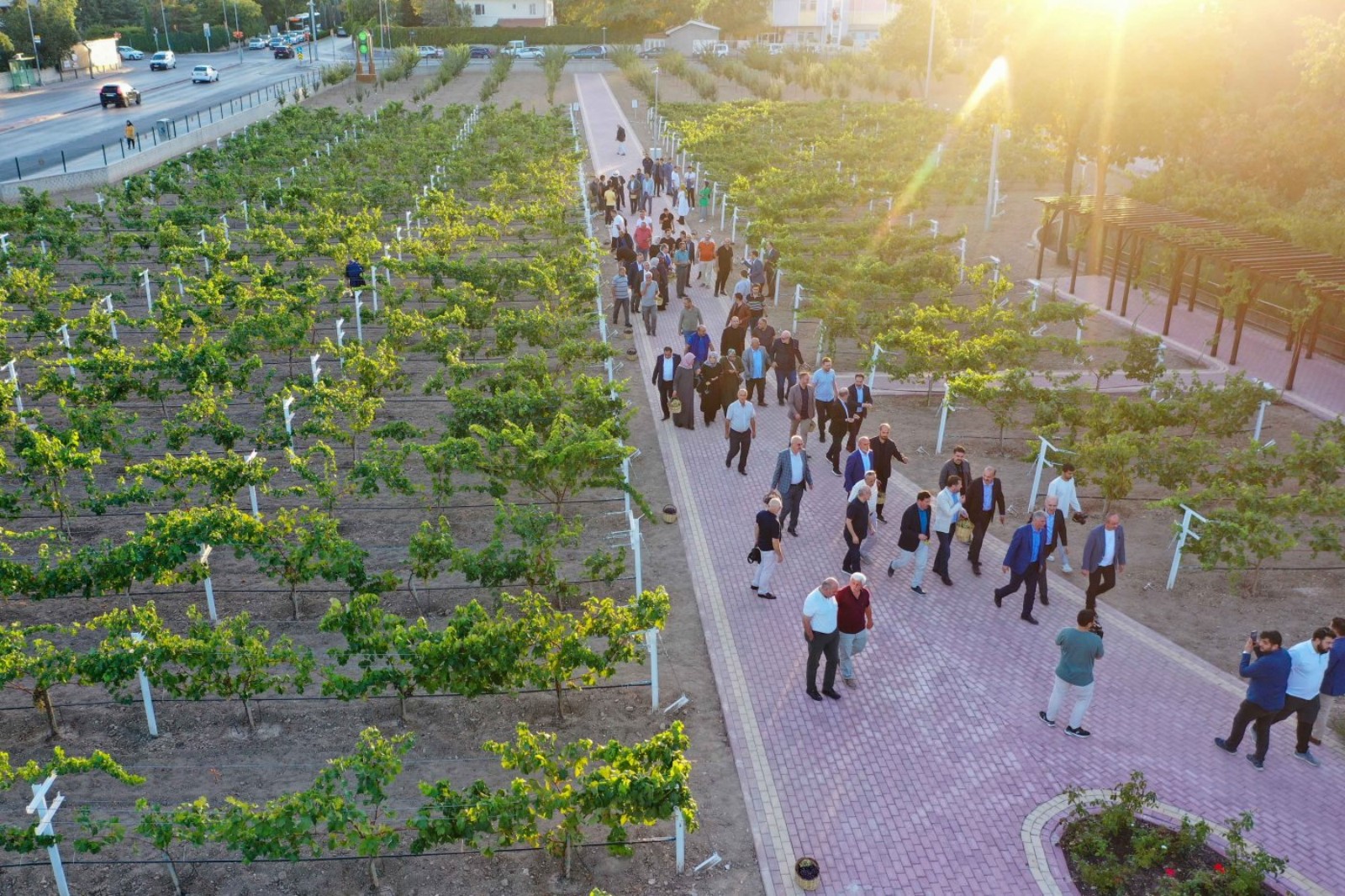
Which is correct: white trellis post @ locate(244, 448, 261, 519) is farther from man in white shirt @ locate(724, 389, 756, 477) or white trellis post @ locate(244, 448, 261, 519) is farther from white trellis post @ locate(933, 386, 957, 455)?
white trellis post @ locate(933, 386, 957, 455)

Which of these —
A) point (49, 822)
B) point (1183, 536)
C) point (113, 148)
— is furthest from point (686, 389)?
point (113, 148)

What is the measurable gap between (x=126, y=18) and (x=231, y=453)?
106 m

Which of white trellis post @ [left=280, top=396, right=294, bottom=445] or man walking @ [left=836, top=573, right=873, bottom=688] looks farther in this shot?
white trellis post @ [left=280, top=396, right=294, bottom=445]

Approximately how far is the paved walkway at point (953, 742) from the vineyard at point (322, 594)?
1.10m

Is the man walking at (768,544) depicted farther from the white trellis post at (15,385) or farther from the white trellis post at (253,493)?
the white trellis post at (15,385)

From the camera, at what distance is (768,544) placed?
1245cm

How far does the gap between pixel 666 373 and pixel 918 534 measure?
6.35 meters

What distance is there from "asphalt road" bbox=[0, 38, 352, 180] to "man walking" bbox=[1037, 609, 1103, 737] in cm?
4238

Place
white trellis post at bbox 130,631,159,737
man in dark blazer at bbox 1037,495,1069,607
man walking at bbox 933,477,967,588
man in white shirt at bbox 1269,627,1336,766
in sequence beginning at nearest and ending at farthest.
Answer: man in white shirt at bbox 1269,627,1336,766
white trellis post at bbox 130,631,159,737
man in dark blazer at bbox 1037,495,1069,607
man walking at bbox 933,477,967,588

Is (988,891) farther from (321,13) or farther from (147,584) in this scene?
(321,13)

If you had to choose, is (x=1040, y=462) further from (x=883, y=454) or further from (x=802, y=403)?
(x=802, y=403)

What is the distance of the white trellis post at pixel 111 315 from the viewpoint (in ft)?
63.1

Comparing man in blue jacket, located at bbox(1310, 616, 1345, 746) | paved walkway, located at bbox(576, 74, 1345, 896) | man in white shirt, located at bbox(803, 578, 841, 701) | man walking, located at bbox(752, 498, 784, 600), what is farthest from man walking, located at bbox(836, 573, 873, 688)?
man in blue jacket, located at bbox(1310, 616, 1345, 746)

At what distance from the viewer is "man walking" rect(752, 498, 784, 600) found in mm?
12297
